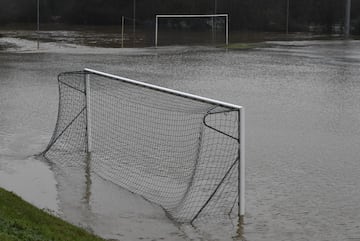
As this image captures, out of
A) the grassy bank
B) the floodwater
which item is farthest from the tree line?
the grassy bank

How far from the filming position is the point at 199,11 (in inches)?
1882

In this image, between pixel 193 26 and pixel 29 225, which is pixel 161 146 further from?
pixel 193 26

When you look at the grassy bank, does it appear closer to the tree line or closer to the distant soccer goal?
the distant soccer goal

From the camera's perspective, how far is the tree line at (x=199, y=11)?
45719 millimetres

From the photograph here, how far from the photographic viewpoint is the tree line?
45.7 metres

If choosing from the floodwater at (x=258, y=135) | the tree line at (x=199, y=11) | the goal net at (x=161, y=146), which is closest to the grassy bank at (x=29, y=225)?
the floodwater at (x=258, y=135)

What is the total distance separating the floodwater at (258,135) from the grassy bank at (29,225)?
2.21ft

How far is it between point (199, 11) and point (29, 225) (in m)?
41.8

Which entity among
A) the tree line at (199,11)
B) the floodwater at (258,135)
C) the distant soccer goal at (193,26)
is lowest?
the floodwater at (258,135)

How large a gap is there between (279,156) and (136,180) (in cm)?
254

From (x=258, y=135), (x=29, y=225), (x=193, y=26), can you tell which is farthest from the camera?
(x=193, y=26)

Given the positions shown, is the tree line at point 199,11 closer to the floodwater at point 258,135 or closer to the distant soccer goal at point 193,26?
the distant soccer goal at point 193,26

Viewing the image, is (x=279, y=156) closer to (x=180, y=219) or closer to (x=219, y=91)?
(x=180, y=219)

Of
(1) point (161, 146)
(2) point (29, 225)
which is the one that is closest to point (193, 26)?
(1) point (161, 146)
